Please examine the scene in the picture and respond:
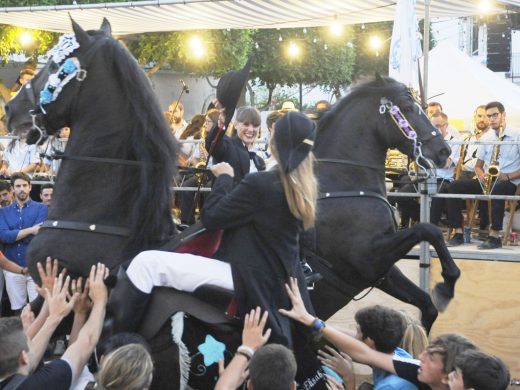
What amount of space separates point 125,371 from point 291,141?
4.80ft

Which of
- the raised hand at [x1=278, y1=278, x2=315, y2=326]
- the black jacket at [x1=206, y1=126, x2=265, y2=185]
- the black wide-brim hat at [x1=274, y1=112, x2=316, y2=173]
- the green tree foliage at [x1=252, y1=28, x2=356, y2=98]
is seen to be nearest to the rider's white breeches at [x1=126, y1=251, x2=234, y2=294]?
the raised hand at [x1=278, y1=278, x2=315, y2=326]

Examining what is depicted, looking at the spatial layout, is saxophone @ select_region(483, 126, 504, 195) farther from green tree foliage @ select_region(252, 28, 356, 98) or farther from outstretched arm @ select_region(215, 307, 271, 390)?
green tree foliage @ select_region(252, 28, 356, 98)

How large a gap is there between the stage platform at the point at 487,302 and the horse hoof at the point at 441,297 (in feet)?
3.59

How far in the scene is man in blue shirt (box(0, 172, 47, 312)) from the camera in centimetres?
896

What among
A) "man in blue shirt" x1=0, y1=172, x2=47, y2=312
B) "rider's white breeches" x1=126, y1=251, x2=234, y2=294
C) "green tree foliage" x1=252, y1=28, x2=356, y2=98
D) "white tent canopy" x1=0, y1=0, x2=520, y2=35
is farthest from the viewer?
"green tree foliage" x1=252, y1=28, x2=356, y2=98

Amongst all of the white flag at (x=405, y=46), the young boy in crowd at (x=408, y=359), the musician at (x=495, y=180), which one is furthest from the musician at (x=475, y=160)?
the young boy in crowd at (x=408, y=359)

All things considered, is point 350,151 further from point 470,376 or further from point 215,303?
point 470,376

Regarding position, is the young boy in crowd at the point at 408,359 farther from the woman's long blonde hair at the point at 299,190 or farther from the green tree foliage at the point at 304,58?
the green tree foliage at the point at 304,58

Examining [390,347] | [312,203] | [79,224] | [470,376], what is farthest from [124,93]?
[470,376]

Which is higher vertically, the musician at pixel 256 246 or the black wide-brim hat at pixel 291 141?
the black wide-brim hat at pixel 291 141

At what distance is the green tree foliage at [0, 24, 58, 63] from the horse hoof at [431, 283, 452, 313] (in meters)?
12.8

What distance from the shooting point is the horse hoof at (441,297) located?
23.2 ft

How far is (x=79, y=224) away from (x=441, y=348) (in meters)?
2.10

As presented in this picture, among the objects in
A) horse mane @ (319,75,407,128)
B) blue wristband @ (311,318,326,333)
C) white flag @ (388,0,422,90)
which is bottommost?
blue wristband @ (311,318,326,333)
